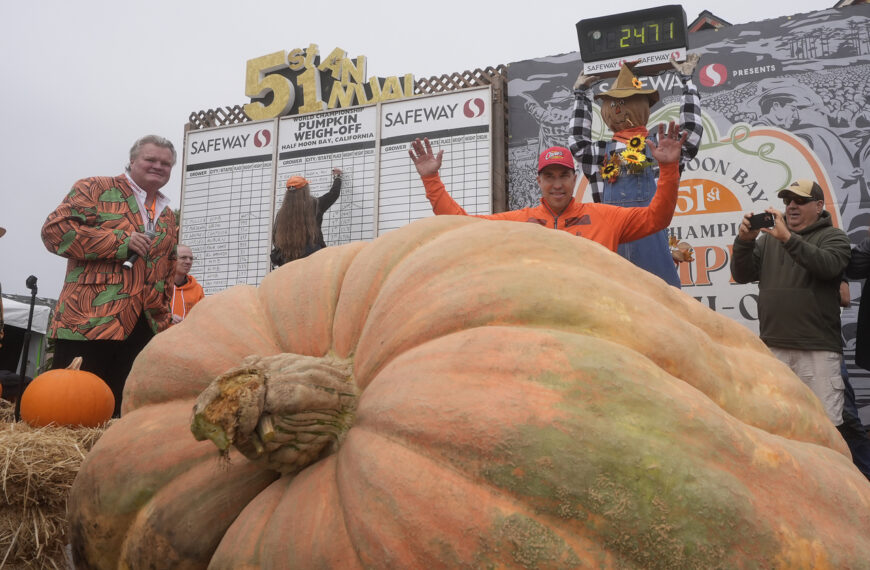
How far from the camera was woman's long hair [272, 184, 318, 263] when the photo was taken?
4887 mm

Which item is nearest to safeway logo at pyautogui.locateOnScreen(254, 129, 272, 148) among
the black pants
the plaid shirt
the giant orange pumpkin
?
the black pants

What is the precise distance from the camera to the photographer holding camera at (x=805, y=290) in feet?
12.0

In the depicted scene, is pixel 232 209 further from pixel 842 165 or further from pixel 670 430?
pixel 670 430

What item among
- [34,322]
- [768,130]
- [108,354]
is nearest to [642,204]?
[768,130]

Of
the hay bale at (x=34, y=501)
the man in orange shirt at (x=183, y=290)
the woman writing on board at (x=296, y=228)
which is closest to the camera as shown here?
the hay bale at (x=34, y=501)

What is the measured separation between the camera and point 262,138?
25.2 feet

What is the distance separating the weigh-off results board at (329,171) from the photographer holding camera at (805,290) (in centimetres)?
290

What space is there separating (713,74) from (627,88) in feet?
6.77

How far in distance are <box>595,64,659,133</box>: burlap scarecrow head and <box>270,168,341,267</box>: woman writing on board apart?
7.54 feet

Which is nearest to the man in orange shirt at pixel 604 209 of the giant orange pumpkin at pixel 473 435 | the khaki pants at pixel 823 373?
the khaki pants at pixel 823 373

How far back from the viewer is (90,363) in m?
3.60

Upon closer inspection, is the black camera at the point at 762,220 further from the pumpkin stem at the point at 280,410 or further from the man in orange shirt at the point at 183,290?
the man in orange shirt at the point at 183,290

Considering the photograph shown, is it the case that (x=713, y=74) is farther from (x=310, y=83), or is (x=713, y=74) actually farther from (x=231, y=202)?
(x=231, y=202)

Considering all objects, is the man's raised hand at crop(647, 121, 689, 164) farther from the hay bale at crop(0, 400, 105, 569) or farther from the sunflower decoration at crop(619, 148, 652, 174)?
the hay bale at crop(0, 400, 105, 569)
